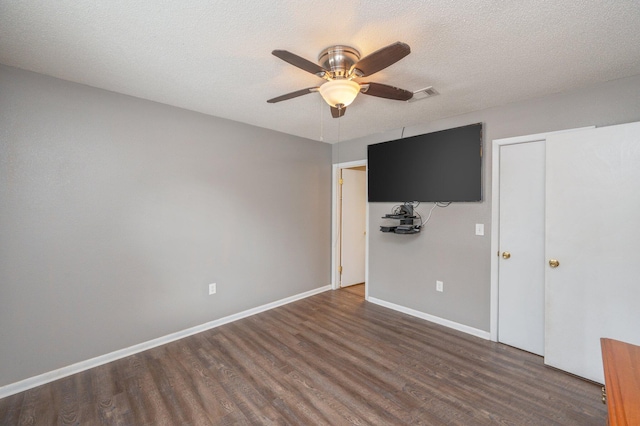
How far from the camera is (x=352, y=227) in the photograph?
4.78 meters

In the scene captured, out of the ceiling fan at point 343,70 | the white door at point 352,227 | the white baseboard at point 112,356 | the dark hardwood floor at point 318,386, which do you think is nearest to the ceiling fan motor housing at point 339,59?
the ceiling fan at point 343,70

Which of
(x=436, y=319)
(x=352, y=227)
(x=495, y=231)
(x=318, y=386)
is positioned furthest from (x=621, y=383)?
(x=352, y=227)

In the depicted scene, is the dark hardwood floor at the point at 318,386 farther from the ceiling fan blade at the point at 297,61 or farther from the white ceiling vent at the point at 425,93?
the white ceiling vent at the point at 425,93

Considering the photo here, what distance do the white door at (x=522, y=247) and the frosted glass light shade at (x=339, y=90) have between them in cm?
203

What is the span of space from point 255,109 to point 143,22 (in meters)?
1.41

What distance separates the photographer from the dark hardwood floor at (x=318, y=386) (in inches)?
72.3


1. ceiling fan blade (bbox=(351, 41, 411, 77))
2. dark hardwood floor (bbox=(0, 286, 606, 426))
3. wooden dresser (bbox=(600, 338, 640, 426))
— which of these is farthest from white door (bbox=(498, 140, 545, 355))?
ceiling fan blade (bbox=(351, 41, 411, 77))

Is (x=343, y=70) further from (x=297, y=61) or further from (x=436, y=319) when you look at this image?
(x=436, y=319)

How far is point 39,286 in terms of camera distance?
2.16 m

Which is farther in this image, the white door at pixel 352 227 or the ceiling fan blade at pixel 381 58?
the white door at pixel 352 227

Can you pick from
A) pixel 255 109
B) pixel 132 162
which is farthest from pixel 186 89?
pixel 132 162

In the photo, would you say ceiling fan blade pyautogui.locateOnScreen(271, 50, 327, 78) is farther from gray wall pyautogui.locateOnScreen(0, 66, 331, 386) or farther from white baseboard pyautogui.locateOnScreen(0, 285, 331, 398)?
white baseboard pyautogui.locateOnScreen(0, 285, 331, 398)

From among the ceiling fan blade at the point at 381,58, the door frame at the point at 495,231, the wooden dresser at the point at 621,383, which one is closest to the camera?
the wooden dresser at the point at 621,383

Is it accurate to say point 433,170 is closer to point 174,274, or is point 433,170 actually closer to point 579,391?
point 579,391
